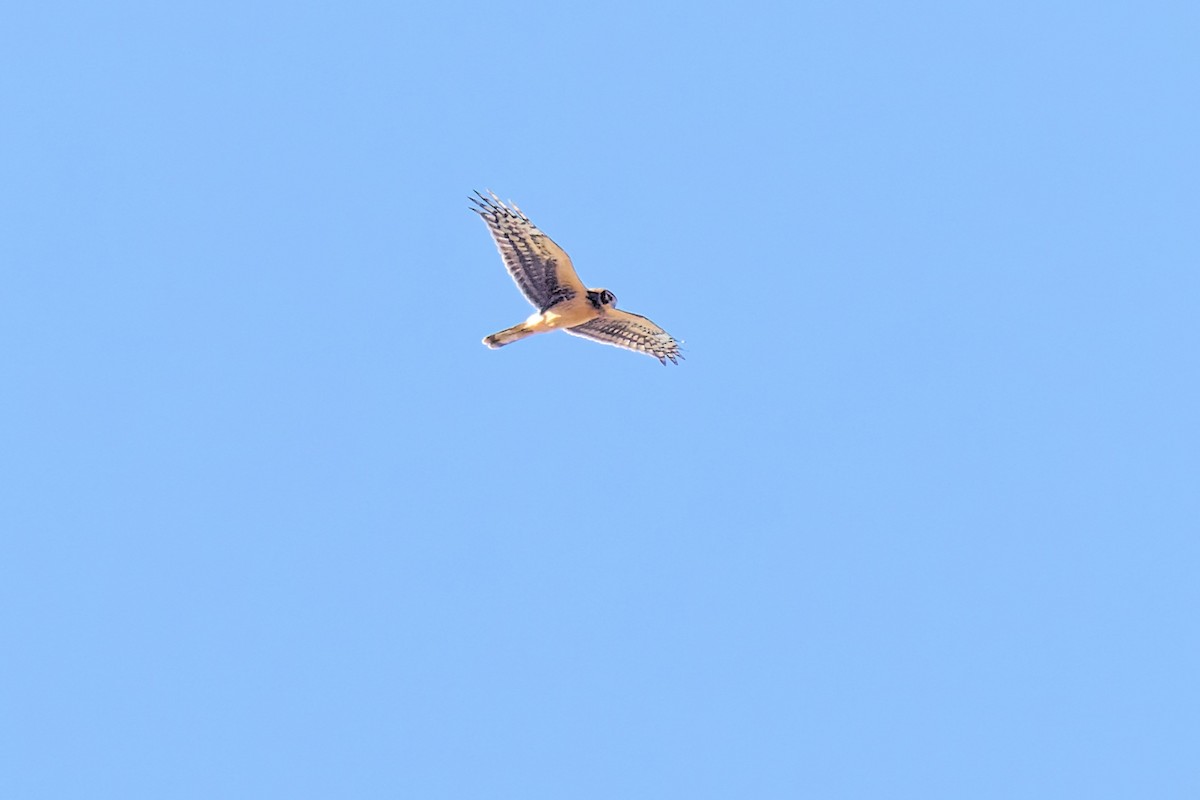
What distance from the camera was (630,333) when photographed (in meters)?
26.1

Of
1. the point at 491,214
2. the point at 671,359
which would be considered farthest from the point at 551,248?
the point at 671,359

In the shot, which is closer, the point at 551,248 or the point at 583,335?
the point at 551,248

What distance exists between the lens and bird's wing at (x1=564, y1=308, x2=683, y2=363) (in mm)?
25641

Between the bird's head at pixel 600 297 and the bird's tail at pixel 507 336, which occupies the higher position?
the bird's head at pixel 600 297

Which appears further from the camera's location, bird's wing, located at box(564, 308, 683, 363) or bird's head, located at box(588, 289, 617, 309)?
bird's wing, located at box(564, 308, 683, 363)

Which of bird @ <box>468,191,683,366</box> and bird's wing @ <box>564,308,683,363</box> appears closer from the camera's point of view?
bird @ <box>468,191,683,366</box>

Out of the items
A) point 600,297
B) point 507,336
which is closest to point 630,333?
point 600,297

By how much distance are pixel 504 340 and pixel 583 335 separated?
5.24 ft

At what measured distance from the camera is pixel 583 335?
84.1 ft

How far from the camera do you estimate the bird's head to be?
2469 centimetres

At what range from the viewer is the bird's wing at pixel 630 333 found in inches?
1009

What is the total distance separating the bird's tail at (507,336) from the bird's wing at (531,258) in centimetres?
49

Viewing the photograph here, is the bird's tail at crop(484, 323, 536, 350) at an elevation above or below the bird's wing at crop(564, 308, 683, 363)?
below

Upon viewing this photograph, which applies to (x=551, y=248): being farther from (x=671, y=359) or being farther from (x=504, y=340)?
(x=671, y=359)
